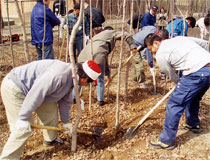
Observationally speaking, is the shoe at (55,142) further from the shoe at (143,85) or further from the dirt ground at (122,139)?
the shoe at (143,85)

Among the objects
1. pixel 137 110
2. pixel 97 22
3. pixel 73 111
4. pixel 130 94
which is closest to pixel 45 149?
pixel 73 111

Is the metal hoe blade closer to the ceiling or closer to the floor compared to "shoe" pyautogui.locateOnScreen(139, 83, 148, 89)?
closer to the floor

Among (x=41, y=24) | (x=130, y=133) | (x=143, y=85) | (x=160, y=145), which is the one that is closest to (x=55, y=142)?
(x=130, y=133)

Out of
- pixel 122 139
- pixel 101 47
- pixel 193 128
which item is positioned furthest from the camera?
pixel 101 47

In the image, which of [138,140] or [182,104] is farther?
[138,140]

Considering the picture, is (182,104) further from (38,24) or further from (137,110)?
(38,24)

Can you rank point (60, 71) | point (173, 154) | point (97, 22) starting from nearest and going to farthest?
point (60, 71), point (173, 154), point (97, 22)

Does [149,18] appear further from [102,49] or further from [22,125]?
[22,125]

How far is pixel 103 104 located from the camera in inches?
150

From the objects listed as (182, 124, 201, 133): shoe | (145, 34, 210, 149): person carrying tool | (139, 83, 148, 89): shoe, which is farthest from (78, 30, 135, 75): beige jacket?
(182, 124, 201, 133): shoe

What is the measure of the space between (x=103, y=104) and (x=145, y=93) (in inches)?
40.1

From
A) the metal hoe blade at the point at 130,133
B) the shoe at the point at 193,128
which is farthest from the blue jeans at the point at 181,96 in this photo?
the shoe at the point at 193,128

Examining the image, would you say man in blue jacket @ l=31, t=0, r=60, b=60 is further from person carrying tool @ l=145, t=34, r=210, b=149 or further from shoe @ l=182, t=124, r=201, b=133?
shoe @ l=182, t=124, r=201, b=133

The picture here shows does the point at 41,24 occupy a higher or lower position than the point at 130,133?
higher
